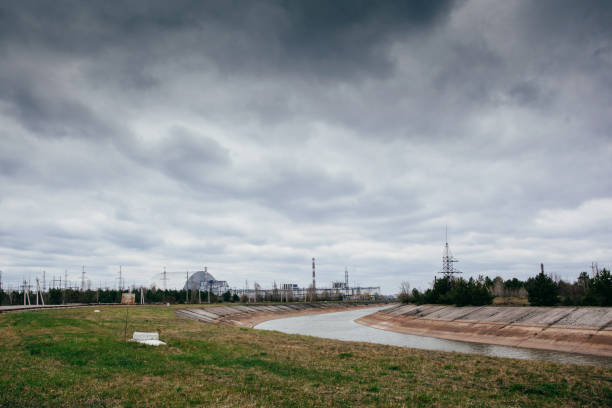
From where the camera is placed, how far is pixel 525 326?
5503cm

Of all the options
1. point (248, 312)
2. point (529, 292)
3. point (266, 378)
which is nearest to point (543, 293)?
point (529, 292)

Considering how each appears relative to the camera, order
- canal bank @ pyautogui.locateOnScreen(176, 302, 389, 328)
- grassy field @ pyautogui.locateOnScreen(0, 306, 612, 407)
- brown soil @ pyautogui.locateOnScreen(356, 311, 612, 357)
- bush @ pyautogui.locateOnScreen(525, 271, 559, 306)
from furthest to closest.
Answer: canal bank @ pyautogui.locateOnScreen(176, 302, 389, 328)
bush @ pyautogui.locateOnScreen(525, 271, 559, 306)
brown soil @ pyautogui.locateOnScreen(356, 311, 612, 357)
grassy field @ pyautogui.locateOnScreen(0, 306, 612, 407)

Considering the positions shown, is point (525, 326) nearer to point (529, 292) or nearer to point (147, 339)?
point (529, 292)

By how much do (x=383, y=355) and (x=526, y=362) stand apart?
943 centimetres

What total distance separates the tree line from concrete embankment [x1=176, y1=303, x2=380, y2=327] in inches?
1751

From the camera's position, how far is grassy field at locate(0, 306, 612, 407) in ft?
48.6

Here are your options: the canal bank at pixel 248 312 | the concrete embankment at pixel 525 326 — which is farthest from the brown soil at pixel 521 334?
the canal bank at pixel 248 312

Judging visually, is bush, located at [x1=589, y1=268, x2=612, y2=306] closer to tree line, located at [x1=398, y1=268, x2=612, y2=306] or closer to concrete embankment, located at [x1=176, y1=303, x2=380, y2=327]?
tree line, located at [x1=398, y1=268, x2=612, y2=306]

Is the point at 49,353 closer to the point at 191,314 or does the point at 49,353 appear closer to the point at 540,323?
the point at 540,323

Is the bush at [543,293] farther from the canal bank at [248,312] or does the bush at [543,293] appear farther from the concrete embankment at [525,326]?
the canal bank at [248,312]

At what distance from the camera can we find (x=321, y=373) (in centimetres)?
2041

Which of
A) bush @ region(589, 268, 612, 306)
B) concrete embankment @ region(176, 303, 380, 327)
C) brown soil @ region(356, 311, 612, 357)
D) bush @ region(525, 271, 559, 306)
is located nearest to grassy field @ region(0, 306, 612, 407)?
brown soil @ region(356, 311, 612, 357)

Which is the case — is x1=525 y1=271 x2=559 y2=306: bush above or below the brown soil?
above

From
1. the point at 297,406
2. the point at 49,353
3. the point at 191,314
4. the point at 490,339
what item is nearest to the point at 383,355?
the point at 297,406
